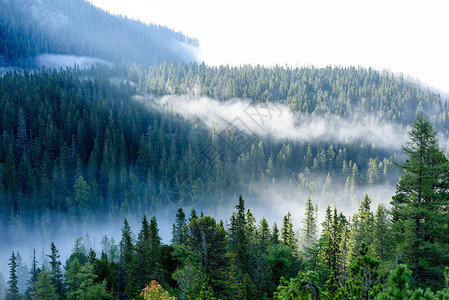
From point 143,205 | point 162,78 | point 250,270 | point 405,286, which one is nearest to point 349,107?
point 162,78

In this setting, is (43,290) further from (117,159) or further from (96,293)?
(117,159)

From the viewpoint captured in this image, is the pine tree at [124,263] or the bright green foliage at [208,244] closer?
the bright green foliage at [208,244]

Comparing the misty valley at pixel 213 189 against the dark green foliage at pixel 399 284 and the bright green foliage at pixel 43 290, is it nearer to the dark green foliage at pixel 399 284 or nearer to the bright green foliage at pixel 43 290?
the dark green foliage at pixel 399 284

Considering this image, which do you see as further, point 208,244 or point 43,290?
point 43,290

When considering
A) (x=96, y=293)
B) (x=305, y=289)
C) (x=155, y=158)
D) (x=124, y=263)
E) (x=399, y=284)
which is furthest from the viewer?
(x=155, y=158)

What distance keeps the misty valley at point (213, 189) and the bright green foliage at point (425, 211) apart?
0.31 ft

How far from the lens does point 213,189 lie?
102875mm

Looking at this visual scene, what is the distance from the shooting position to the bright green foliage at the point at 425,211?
15.5 m

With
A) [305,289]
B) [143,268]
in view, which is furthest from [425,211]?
[143,268]

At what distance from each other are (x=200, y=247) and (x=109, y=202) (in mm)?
82284

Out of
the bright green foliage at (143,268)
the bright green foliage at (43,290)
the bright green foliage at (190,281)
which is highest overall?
the bright green foliage at (190,281)

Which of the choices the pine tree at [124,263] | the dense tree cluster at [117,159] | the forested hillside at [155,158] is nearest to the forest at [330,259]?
the pine tree at [124,263]

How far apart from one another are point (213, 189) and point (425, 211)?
89375mm

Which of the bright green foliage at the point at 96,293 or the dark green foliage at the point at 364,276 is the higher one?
the dark green foliage at the point at 364,276
